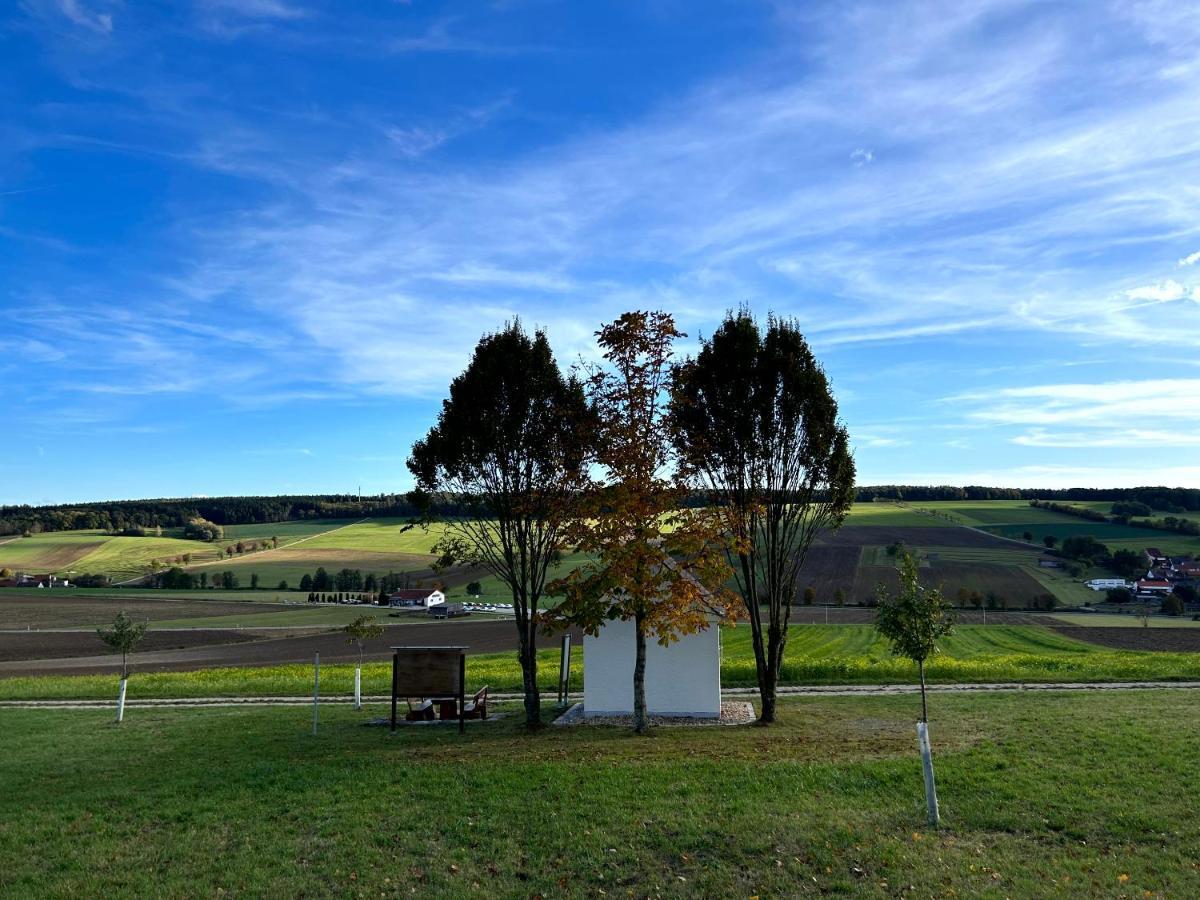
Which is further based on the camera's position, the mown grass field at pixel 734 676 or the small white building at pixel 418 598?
the small white building at pixel 418 598

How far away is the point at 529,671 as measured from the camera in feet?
72.7

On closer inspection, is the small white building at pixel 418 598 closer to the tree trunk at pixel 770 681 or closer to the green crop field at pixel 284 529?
the green crop field at pixel 284 529

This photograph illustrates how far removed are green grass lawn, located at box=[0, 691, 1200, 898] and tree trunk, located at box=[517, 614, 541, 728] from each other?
2.24 metres

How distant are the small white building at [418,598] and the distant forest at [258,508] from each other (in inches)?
2186

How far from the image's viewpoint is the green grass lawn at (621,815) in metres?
10.3

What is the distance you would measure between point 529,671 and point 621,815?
1009 cm

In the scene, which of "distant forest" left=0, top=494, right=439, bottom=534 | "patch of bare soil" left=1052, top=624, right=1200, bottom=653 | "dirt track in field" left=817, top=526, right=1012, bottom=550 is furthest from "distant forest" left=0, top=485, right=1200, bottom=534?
"patch of bare soil" left=1052, top=624, right=1200, bottom=653

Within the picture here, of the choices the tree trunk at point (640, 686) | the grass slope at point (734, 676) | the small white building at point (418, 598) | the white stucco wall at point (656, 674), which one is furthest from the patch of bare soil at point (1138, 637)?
the small white building at point (418, 598)

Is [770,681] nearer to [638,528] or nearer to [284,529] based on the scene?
[638,528]

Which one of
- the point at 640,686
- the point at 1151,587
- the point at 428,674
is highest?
the point at 428,674

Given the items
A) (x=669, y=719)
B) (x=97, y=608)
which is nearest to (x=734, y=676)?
(x=669, y=719)

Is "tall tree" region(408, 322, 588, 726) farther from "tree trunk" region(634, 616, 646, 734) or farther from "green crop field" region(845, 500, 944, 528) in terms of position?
"green crop field" region(845, 500, 944, 528)

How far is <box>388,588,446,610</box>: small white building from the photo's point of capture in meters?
96.4

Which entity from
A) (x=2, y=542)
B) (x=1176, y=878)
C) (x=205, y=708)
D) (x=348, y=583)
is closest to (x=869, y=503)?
(x=348, y=583)
